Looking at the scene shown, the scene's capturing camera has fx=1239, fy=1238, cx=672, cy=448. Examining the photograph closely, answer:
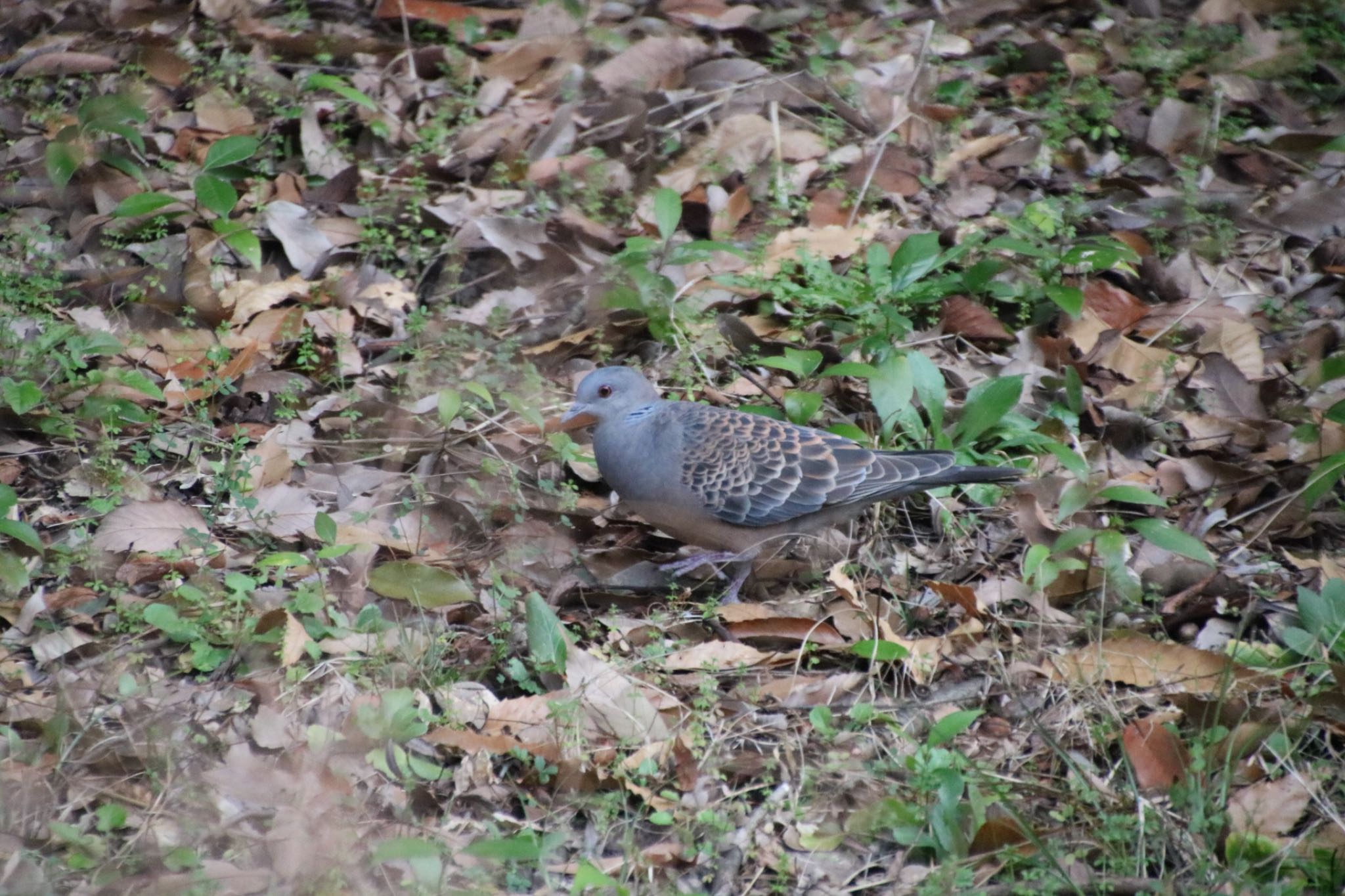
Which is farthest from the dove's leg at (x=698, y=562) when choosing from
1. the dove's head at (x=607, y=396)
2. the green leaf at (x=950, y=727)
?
the green leaf at (x=950, y=727)

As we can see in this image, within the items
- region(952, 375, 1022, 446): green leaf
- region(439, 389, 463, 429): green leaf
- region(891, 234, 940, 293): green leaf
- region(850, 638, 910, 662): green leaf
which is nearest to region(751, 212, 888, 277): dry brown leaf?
region(891, 234, 940, 293): green leaf

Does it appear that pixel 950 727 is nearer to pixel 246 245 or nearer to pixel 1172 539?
pixel 1172 539

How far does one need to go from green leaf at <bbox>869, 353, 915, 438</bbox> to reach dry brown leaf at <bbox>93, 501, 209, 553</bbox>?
9.13ft

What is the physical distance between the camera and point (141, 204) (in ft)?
19.2

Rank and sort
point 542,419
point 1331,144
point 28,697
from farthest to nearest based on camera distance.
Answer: point 1331,144
point 542,419
point 28,697

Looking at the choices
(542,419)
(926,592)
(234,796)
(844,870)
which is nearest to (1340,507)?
(926,592)

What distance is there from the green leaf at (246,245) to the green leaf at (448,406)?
1.47 m

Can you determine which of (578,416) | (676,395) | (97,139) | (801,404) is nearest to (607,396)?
(578,416)

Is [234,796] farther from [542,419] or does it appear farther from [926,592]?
[926,592]

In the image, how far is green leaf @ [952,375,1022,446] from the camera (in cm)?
525

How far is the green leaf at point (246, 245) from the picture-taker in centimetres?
590

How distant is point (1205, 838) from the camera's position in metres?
3.56

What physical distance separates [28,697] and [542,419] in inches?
89.0

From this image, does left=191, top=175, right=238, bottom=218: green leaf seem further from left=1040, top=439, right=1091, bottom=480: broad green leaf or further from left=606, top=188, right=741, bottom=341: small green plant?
left=1040, top=439, right=1091, bottom=480: broad green leaf
